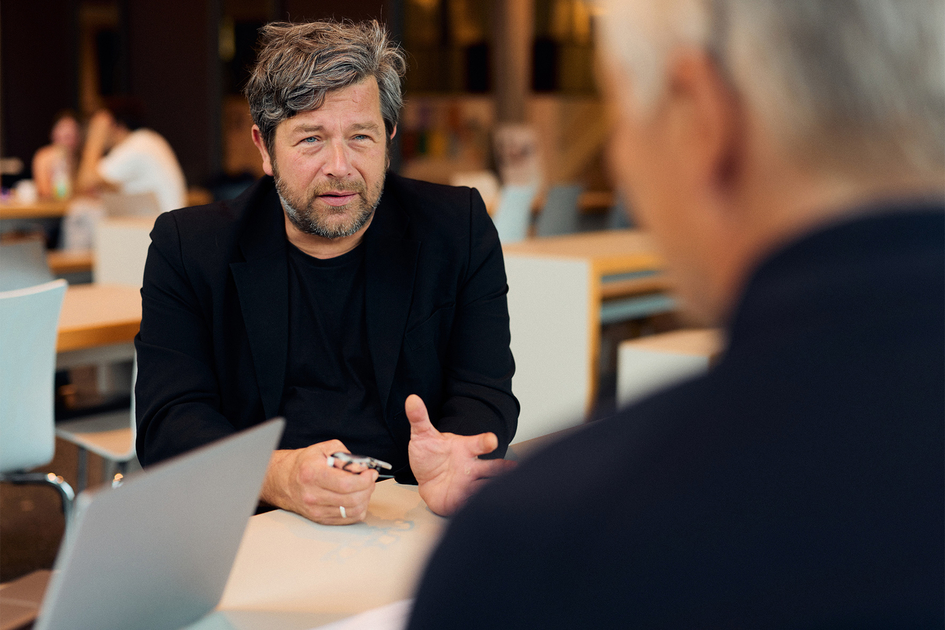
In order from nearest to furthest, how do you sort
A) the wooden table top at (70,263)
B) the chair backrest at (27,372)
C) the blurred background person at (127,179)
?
the chair backrest at (27,372)
the wooden table top at (70,263)
the blurred background person at (127,179)

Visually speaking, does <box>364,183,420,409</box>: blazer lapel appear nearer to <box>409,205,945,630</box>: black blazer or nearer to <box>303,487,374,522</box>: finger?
<box>303,487,374,522</box>: finger

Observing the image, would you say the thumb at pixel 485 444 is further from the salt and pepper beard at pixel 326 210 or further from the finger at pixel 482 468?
the salt and pepper beard at pixel 326 210

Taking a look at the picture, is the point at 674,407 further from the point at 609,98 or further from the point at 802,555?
the point at 609,98

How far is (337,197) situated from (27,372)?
1140 mm

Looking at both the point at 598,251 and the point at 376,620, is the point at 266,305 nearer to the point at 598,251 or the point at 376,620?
the point at 376,620

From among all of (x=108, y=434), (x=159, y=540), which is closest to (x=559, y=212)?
(x=108, y=434)

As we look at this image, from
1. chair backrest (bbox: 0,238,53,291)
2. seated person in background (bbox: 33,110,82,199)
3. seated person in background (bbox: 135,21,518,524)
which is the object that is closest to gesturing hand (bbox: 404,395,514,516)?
seated person in background (bbox: 135,21,518,524)

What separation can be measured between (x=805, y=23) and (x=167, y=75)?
10.2 meters

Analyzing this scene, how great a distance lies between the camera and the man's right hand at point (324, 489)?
1.18 metres

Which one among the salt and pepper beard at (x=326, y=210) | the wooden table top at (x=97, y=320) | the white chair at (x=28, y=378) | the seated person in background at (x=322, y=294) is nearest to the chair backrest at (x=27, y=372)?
the white chair at (x=28, y=378)

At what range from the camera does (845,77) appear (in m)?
0.42

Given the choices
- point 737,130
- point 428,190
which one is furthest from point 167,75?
point 737,130

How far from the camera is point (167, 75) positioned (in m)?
9.78

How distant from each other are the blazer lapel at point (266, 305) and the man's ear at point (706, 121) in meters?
1.17
